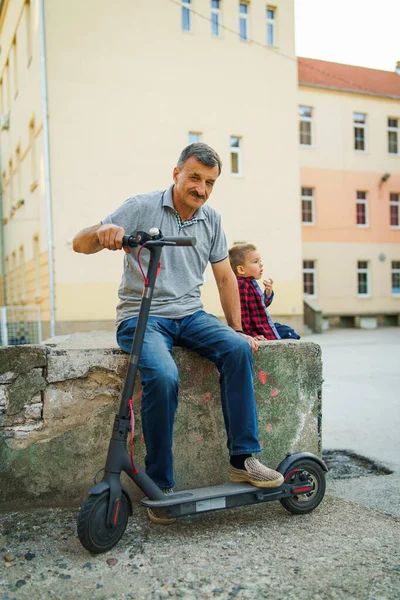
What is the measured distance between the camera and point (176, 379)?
2.85 m

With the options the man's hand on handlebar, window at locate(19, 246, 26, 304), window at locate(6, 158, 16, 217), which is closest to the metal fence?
window at locate(19, 246, 26, 304)

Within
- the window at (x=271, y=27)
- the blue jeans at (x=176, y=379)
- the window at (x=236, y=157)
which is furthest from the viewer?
the window at (x=271, y=27)

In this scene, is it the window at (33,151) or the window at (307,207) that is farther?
the window at (307,207)

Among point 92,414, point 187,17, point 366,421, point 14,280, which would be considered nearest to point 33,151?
point 14,280

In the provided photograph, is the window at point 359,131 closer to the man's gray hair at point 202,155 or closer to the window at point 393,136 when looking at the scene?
the window at point 393,136

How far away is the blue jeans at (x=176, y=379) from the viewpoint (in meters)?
2.82

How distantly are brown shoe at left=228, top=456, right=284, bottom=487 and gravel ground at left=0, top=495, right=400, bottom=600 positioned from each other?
22 cm

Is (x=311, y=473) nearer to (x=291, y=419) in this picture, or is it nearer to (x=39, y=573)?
(x=291, y=419)

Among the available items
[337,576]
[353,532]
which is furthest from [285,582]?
[353,532]

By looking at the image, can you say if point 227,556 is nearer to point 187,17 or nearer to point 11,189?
point 187,17

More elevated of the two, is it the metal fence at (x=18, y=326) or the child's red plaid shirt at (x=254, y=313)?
the child's red plaid shirt at (x=254, y=313)

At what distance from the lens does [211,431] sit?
11.2 ft

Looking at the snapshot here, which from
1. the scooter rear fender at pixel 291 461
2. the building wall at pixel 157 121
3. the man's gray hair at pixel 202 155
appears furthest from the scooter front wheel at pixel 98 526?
the building wall at pixel 157 121

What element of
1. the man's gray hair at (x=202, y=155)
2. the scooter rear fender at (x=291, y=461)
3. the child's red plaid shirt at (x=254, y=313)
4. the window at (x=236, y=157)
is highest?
the window at (x=236, y=157)
